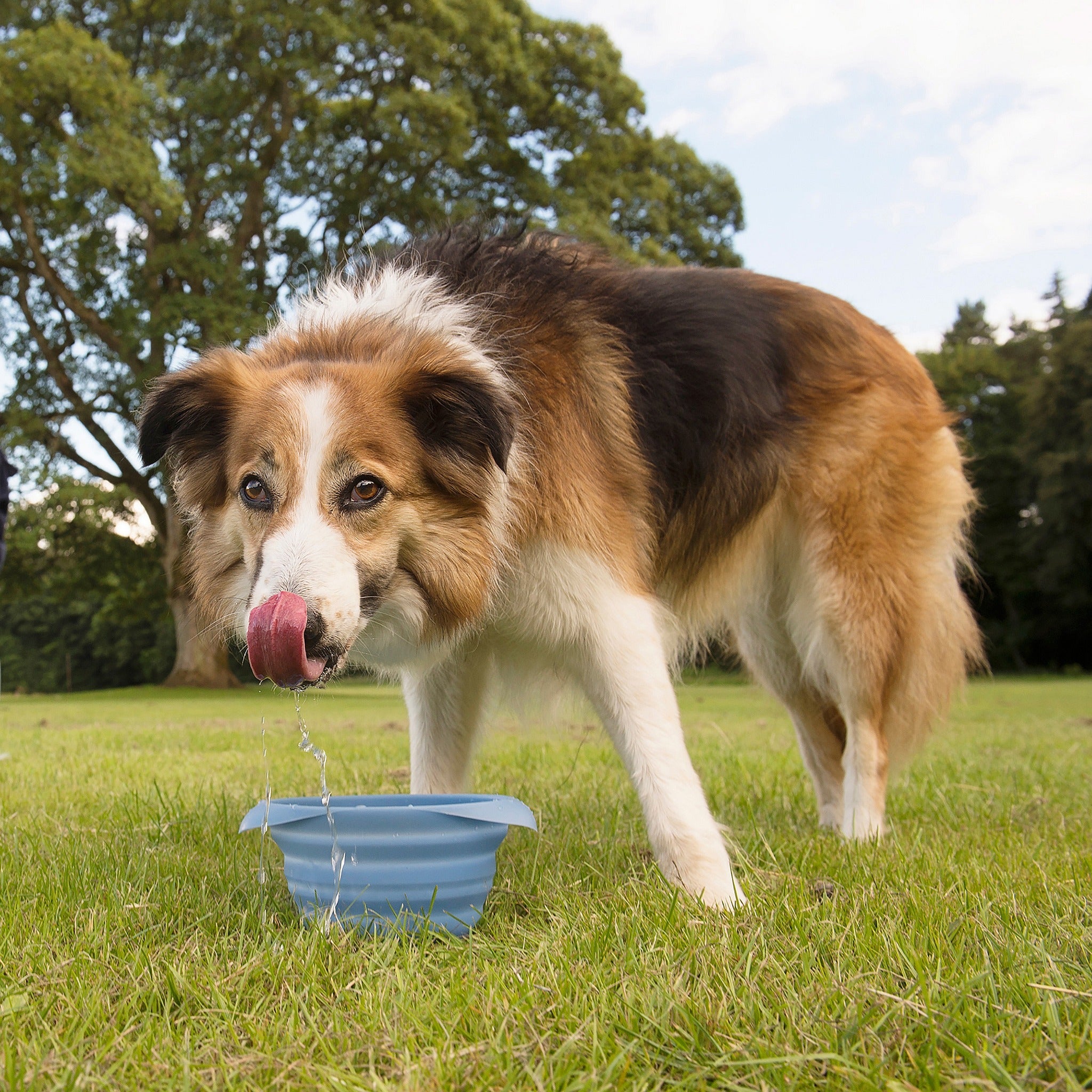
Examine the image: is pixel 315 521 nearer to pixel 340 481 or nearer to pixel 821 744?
pixel 340 481

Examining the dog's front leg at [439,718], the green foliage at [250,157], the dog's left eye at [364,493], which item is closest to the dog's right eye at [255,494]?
the dog's left eye at [364,493]

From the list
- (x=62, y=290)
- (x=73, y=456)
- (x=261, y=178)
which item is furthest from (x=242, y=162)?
(x=73, y=456)

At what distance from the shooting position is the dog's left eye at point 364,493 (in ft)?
8.87

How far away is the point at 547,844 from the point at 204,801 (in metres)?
1.86

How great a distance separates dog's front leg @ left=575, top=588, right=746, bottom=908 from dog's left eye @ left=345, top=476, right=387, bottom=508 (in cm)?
78

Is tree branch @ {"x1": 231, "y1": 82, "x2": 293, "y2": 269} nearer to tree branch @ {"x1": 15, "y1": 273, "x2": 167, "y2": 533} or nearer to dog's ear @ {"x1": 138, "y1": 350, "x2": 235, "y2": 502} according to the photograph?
tree branch @ {"x1": 15, "y1": 273, "x2": 167, "y2": 533}

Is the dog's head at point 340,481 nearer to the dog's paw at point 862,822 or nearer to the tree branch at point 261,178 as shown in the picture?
the dog's paw at point 862,822

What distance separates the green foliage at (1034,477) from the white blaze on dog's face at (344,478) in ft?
96.5

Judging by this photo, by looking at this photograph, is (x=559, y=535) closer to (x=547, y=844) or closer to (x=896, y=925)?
(x=547, y=844)

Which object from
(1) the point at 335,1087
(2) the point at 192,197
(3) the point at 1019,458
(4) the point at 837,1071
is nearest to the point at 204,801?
(1) the point at 335,1087

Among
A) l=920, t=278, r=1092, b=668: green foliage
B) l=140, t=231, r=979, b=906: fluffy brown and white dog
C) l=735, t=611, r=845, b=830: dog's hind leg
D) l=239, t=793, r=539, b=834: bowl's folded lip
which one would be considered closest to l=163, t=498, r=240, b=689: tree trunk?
l=735, t=611, r=845, b=830: dog's hind leg

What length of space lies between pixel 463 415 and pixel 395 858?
125cm

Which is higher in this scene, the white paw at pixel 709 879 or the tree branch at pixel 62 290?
the tree branch at pixel 62 290

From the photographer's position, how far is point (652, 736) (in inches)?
120
